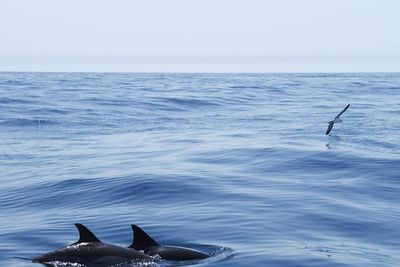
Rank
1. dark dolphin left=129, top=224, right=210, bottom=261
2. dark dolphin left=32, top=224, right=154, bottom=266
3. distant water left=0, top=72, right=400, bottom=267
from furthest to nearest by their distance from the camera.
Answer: distant water left=0, top=72, right=400, bottom=267 → dark dolphin left=129, top=224, right=210, bottom=261 → dark dolphin left=32, top=224, right=154, bottom=266

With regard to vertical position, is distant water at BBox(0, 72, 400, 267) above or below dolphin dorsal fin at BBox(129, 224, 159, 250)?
below

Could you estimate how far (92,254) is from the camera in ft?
35.5

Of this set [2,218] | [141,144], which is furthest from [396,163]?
[2,218]

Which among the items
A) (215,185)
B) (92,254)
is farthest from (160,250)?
(215,185)

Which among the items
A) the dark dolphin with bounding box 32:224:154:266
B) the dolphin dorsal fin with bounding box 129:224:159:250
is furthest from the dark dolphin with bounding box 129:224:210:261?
the dark dolphin with bounding box 32:224:154:266

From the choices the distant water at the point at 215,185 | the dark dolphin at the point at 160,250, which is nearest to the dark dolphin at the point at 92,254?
the dark dolphin at the point at 160,250

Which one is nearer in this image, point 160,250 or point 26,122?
point 160,250

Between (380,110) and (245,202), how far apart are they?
31319mm

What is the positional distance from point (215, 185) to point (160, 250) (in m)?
7.75

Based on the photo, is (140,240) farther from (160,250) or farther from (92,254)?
(92,254)

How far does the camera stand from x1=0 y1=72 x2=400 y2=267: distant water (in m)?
13.0

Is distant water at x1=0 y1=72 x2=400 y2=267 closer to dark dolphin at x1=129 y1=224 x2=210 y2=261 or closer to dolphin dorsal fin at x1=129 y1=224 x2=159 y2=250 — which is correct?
dark dolphin at x1=129 y1=224 x2=210 y2=261

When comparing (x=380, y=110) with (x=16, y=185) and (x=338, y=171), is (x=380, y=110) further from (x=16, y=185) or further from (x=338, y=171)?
(x=16, y=185)

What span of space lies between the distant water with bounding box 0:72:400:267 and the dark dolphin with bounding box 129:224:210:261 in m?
0.35
